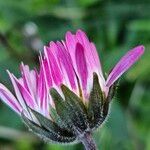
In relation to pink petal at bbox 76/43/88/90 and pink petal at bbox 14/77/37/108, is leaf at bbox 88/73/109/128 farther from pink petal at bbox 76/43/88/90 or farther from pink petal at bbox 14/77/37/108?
pink petal at bbox 14/77/37/108

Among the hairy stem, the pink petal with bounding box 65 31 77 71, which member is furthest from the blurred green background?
the pink petal with bounding box 65 31 77 71

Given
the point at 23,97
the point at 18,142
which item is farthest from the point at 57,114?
the point at 18,142

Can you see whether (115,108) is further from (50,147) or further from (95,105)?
(95,105)

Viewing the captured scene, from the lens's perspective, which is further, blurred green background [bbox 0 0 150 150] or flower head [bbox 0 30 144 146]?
blurred green background [bbox 0 0 150 150]

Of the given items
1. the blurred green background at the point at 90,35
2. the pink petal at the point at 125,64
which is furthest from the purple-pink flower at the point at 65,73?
the blurred green background at the point at 90,35

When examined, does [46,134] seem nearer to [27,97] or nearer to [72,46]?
[27,97]

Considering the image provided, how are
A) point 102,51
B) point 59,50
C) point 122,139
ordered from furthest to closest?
point 102,51 → point 122,139 → point 59,50
